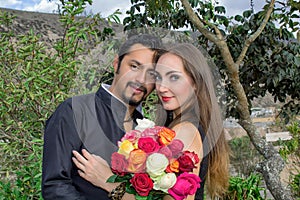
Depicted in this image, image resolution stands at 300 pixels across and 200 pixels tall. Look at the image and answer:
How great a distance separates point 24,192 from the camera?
3205mm

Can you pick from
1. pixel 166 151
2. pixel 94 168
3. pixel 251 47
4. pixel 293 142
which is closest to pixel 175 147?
pixel 166 151

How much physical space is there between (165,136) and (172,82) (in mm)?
149

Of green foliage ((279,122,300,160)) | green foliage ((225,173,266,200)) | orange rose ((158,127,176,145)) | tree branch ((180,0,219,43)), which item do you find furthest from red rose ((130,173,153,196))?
green foliage ((279,122,300,160))

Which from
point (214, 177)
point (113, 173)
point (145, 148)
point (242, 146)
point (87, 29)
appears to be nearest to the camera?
point (145, 148)

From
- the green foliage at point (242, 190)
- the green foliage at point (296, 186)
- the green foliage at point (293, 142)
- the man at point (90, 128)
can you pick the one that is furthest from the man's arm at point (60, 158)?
the green foliage at point (296, 186)

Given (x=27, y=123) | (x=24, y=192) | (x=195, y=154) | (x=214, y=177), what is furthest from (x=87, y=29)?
(x=195, y=154)

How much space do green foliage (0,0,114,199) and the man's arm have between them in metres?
1.46

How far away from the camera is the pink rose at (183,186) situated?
1270 mm

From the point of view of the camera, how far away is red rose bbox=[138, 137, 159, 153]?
4.12 feet

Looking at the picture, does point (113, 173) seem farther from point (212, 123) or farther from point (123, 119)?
point (212, 123)

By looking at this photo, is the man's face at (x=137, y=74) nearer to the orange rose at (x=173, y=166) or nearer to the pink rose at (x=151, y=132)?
the pink rose at (x=151, y=132)

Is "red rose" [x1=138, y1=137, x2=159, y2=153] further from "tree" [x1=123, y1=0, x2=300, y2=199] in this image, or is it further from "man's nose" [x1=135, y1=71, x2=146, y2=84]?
"tree" [x1=123, y1=0, x2=300, y2=199]

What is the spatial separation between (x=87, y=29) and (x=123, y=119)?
1.71m

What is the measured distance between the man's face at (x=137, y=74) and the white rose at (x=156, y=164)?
19 centimetres
